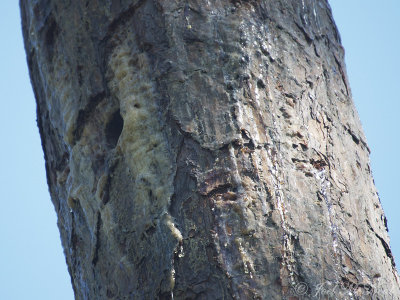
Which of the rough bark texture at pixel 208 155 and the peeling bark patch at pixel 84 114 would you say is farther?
the peeling bark patch at pixel 84 114

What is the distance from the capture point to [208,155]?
159 cm

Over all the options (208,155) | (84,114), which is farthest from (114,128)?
(208,155)

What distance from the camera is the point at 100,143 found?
1778 millimetres

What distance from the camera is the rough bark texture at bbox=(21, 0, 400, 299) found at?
4.96ft

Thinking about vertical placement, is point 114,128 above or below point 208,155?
above

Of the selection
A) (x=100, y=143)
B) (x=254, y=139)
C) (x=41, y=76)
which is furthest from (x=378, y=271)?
(x=41, y=76)

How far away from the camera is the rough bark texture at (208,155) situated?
4.96ft

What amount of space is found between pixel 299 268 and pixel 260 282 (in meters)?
0.09

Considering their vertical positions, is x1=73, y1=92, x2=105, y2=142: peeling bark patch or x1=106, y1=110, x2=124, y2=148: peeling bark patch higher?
x1=73, y1=92, x2=105, y2=142: peeling bark patch

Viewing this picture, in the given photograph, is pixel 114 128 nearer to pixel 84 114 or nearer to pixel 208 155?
pixel 84 114

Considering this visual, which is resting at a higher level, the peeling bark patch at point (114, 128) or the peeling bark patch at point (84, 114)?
the peeling bark patch at point (84, 114)

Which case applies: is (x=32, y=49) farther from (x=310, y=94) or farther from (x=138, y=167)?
(x=310, y=94)

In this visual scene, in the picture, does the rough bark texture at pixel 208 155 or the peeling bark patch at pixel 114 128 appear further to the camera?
the peeling bark patch at pixel 114 128

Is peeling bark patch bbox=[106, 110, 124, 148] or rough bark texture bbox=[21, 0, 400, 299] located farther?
peeling bark patch bbox=[106, 110, 124, 148]
